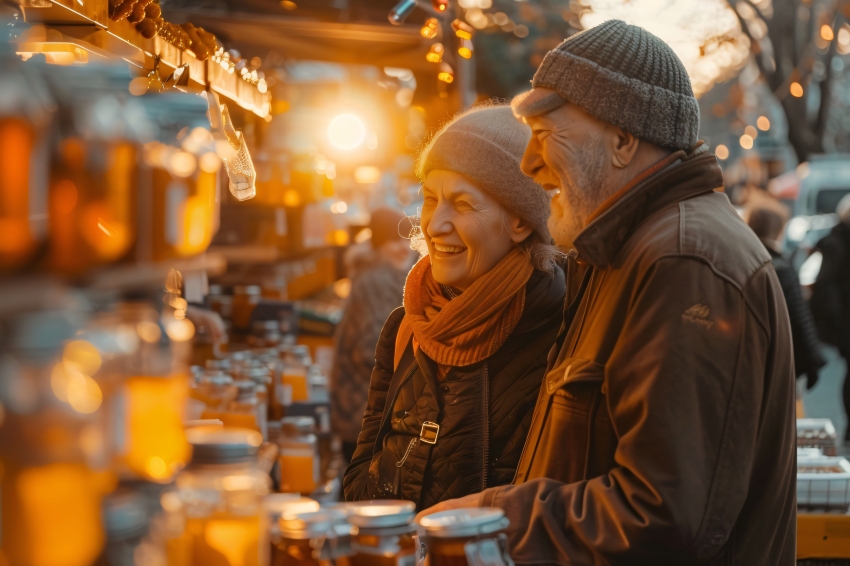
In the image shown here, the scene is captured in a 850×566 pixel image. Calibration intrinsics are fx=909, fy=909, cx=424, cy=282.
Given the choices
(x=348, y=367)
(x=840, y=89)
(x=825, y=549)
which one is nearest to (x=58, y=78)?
(x=825, y=549)

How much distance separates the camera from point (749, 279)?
6.30 ft

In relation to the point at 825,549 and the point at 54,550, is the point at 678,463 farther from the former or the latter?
the point at 825,549

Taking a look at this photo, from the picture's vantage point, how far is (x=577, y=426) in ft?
6.75

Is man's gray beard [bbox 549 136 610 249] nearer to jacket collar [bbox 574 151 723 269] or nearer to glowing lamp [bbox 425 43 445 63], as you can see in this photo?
jacket collar [bbox 574 151 723 269]

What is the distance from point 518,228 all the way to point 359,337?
3085 millimetres

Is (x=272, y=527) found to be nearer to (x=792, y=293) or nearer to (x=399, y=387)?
(x=399, y=387)

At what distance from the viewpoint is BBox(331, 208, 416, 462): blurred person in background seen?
564cm

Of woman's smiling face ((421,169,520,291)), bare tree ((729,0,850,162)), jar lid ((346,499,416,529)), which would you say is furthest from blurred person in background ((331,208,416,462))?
bare tree ((729,0,850,162))

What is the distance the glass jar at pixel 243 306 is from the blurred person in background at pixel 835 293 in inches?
199

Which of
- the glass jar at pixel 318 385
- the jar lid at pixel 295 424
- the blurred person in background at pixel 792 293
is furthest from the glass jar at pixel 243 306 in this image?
the blurred person in background at pixel 792 293

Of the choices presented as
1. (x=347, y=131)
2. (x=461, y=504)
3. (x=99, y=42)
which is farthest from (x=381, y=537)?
(x=347, y=131)

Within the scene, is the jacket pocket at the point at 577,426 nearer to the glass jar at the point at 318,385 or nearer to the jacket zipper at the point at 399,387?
the jacket zipper at the point at 399,387

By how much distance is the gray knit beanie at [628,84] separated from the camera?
6.87 feet

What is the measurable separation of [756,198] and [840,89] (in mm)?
27216
